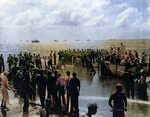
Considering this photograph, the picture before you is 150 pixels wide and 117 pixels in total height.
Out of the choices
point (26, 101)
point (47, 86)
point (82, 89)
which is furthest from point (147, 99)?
point (26, 101)

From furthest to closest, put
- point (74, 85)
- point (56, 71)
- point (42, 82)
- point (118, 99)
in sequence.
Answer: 1. point (42, 82)
2. point (56, 71)
3. point (74, 85)
4. point (118, 99)

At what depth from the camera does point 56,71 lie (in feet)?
21.7

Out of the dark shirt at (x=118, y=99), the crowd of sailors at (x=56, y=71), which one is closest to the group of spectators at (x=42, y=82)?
the crowd of sailors at (x=56, y=71)

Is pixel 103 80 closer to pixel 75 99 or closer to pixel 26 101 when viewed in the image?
pixel 75 99

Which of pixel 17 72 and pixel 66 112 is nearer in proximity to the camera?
pixel 66 112

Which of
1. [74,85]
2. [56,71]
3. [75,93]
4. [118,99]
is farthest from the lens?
[56,71]

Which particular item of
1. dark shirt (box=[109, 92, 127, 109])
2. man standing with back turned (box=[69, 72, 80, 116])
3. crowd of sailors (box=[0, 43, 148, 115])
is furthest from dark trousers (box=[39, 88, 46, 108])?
dark shirt (box=[109, 92, 127, 109])

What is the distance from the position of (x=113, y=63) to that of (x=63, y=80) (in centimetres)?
244

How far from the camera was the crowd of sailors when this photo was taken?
657 cm

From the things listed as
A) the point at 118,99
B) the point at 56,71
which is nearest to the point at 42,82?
the point at 56,71

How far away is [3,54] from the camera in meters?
7.73

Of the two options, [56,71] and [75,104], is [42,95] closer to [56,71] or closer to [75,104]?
[56,71]

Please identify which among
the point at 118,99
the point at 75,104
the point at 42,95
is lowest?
the point at 75,104

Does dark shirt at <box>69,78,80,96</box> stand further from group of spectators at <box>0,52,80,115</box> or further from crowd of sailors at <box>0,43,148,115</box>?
crowd of sailors at <box>0,43,148,115</box>
